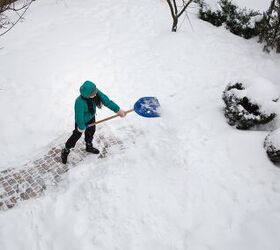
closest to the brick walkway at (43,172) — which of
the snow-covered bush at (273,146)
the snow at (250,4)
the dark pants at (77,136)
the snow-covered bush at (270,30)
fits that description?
the dark pants at (77,136)

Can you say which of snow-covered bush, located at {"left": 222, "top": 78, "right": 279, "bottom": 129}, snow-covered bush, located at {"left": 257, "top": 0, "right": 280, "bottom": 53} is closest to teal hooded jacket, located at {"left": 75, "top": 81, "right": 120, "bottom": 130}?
snow-covered bush, located at {"left": 222, "top": 78, "right": 279, "bottom": 129}

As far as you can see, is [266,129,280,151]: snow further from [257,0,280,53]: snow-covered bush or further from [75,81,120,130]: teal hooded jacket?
[257,0,280,53]: snow-covered bush

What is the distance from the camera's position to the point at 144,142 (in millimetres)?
5035

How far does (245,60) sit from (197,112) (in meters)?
2.27

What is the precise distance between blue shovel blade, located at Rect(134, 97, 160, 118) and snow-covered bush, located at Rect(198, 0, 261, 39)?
13.5ft

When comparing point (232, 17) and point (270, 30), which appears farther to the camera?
point (232, 17)

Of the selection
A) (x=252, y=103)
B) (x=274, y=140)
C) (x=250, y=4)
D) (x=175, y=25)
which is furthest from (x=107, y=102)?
(x=250, y=4)

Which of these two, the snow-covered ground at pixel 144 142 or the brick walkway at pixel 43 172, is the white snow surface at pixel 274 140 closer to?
the snow-covered ground at pixel 144 142

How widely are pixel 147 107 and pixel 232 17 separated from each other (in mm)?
4784

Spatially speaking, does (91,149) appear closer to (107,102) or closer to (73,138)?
(73,138)

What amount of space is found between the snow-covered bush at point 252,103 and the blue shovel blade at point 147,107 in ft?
4.00

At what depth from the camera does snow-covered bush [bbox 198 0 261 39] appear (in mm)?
7754

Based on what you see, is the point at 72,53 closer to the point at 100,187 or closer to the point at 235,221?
the point at 100,187

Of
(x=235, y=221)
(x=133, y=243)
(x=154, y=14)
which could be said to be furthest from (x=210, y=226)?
(x=154, y=14)
